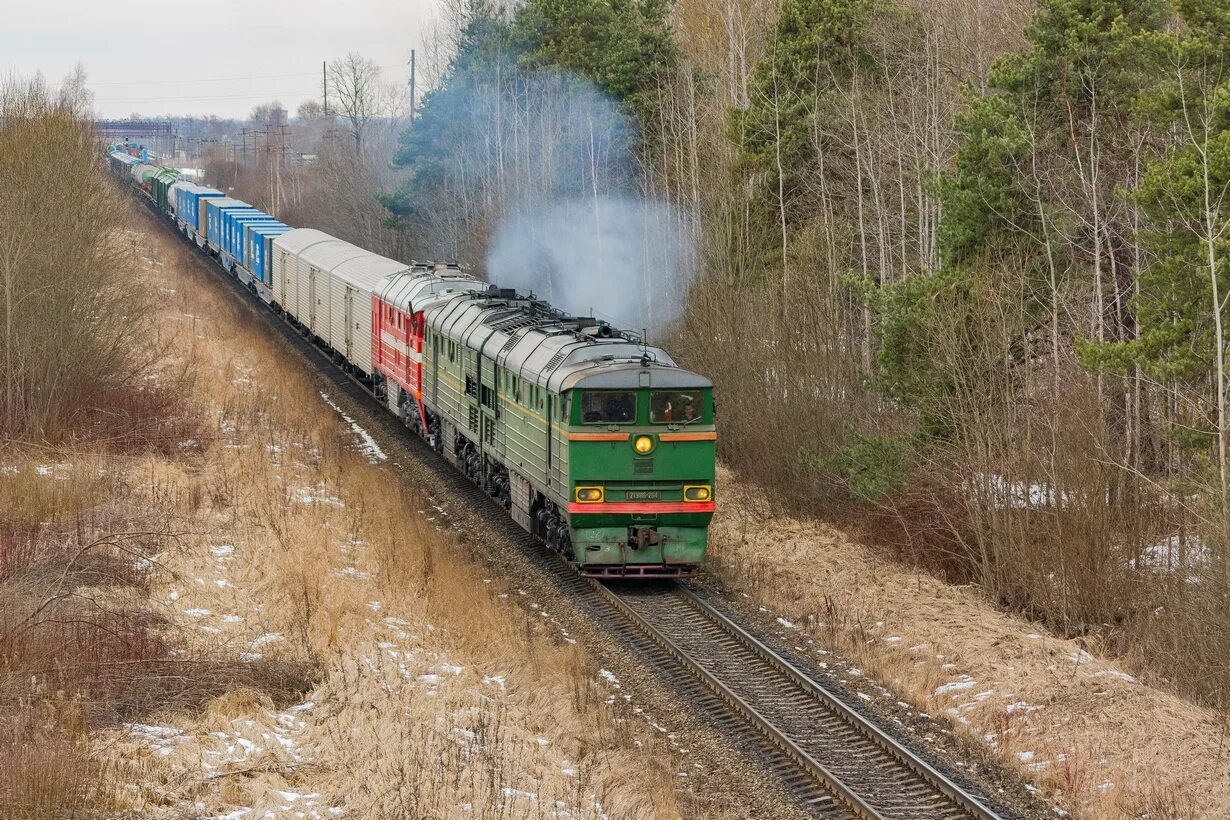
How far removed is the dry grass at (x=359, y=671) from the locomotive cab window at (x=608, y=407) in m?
2.47

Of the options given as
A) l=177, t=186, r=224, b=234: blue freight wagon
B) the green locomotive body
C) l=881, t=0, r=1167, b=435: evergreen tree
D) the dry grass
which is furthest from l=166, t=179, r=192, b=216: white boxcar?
l=881, t=0, r=1167, b=435: evergreen tree

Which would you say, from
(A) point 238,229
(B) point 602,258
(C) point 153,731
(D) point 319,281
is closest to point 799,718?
(C) point 153,731

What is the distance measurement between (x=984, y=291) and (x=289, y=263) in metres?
25.1

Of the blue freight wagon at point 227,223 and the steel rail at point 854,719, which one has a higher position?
the blue freight wagon at point 227,223

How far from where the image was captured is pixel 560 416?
1673 centimetres

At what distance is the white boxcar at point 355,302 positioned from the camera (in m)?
30.0

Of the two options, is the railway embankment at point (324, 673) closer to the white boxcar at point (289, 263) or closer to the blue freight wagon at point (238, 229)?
the white boxcar at point (289, 263)

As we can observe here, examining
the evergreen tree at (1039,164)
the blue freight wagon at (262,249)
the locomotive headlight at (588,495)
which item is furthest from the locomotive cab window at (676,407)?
the blue freight wagon at (262,249)

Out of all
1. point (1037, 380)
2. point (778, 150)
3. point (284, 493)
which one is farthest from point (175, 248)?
point (1037, 380)

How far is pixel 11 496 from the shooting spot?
58.5 feet

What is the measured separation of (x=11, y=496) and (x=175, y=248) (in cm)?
4757

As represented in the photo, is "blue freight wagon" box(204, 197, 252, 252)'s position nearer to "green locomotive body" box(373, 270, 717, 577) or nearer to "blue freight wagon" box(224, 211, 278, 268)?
"blue freight wagon" box(224, 211, 278, 268)

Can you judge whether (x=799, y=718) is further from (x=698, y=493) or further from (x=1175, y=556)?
(x=1175, y=556)

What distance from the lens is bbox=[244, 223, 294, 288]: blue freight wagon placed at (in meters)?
42.7
